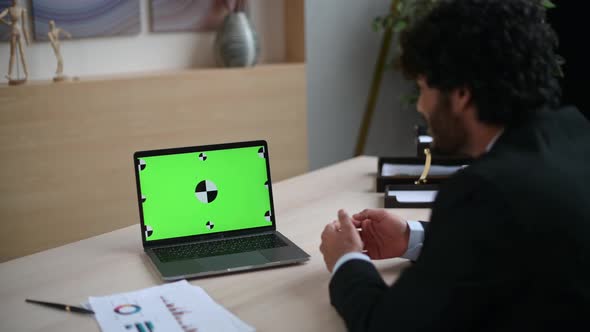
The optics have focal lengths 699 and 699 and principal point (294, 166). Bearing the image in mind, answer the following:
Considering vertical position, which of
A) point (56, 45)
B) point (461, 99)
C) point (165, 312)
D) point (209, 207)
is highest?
point (56, 45)

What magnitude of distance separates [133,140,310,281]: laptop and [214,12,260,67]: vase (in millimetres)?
1897

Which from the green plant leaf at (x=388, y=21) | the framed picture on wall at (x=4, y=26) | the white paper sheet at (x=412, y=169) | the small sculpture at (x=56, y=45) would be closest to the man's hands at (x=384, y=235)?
the white paper sheet at (x=412, y=169)

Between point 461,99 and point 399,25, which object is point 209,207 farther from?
point 399,25

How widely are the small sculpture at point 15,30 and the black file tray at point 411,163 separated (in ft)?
5.48

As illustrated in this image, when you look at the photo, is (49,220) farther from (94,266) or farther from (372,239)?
(372,239)

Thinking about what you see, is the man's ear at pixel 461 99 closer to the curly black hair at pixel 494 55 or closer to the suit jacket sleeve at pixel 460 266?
the curly black hair at pixel 494 55

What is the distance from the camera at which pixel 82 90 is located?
311 centimetres

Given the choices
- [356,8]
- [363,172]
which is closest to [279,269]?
[363,172]

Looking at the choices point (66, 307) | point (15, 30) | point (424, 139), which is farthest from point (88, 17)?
point (66, 307)

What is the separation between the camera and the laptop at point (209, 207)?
1.71m

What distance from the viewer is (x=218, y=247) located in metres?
1.73

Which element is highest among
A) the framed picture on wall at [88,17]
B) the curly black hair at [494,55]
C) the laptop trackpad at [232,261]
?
the framed picture on wall at [88,17]

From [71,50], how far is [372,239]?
7.31ft

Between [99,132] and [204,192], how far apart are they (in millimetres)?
1568
